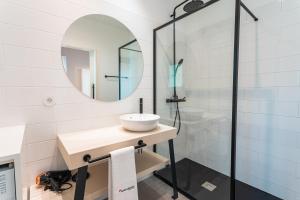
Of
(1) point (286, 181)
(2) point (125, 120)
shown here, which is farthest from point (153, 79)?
(1) point (286, 181)

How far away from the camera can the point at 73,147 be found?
1073 mm

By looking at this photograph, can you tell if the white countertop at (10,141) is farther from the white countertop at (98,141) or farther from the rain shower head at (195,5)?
the rain shower head at (195,5)

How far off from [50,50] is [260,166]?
2395mm

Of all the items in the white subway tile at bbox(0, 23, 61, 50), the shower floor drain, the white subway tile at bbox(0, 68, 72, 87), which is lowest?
the shower floor drain

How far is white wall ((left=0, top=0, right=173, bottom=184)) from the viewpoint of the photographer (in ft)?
3.79

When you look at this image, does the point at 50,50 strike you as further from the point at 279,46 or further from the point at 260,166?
the point at 260,166

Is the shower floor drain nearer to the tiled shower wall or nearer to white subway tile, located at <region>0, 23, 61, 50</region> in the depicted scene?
the tiled shower wall

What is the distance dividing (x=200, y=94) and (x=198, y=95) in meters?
0.03

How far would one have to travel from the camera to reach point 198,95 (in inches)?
84.5

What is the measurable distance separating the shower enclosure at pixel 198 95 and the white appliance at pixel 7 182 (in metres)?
1.56

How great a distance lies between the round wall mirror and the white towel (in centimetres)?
68

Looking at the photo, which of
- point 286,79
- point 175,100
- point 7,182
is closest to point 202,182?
point 175,100

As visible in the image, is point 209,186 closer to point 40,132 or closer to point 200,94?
point 200,94

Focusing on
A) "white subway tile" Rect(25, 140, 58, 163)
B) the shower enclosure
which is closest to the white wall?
"white subway tile" Rect(25, 140, 58, 163)
